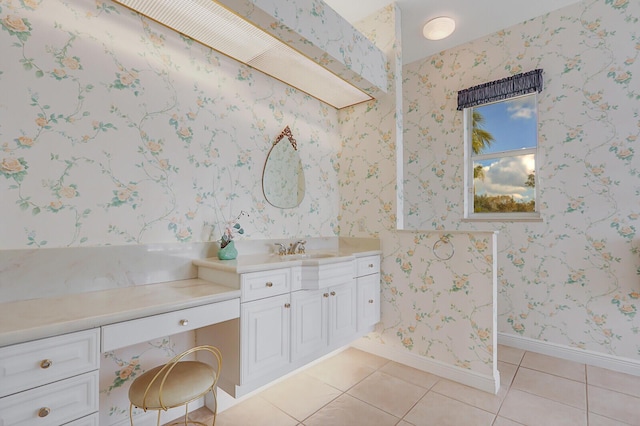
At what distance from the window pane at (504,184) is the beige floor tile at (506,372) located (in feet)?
4.72

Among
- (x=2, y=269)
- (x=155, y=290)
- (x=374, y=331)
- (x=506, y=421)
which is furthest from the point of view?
(x=374, y=331)

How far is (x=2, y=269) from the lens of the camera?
4.10ft

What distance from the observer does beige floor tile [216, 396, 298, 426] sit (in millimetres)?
1763

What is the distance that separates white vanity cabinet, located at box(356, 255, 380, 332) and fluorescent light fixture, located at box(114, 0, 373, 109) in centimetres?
154

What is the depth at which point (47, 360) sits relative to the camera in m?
0.99

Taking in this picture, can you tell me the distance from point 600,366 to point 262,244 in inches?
116

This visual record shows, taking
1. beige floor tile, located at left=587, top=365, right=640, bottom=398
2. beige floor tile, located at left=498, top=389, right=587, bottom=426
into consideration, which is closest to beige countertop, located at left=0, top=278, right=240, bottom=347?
beige floor tile, located at left=498, top=389, right=587, bottom=426

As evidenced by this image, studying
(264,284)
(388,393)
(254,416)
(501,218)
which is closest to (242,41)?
(264,284)

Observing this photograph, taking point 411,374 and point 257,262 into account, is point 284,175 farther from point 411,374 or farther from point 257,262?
point 411,374

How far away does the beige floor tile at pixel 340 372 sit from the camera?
2230 millimetres

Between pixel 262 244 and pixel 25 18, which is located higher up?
pixel 25 18

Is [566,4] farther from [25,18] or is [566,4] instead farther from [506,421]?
[25,18]

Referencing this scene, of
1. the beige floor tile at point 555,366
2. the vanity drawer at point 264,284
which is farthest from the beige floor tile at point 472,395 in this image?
the vanity drawer at point 264,284

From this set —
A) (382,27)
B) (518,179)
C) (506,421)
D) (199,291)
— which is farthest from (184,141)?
(518,179)
